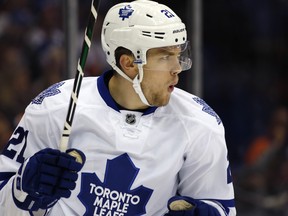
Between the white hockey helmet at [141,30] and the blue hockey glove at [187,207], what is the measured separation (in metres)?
0.36

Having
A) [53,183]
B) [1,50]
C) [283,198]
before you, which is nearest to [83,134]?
[53,183]

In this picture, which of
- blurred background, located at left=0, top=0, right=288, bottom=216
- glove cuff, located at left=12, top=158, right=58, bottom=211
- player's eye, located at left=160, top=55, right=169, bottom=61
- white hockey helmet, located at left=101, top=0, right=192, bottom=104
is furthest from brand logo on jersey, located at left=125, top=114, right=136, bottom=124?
blurred background, located at left=0, top=0, right=288, bottom=216

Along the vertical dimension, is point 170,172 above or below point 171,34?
below

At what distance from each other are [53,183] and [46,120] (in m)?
0.39

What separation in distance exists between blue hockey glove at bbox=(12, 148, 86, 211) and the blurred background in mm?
1636

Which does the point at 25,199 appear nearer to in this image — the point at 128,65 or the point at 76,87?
the point at 76,87

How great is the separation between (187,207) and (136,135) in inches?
13.3

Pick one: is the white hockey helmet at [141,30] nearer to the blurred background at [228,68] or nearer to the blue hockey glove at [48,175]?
the blue hockey glove at [48,175]

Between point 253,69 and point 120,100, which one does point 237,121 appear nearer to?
point 253,69

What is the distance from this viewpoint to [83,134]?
3223mm

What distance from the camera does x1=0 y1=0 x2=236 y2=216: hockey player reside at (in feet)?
10.4

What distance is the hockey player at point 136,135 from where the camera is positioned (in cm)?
317

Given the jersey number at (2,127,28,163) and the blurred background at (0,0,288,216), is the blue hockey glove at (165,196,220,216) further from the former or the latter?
the blurred background at (0,0,288,216)

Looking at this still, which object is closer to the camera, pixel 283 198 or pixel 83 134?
pixel 83 134
